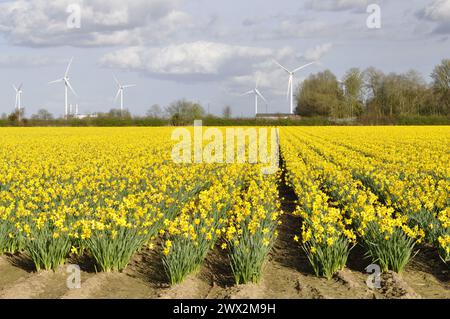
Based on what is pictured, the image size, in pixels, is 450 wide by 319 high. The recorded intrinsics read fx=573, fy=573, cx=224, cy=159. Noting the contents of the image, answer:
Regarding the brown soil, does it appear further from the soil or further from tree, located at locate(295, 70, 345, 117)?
tree, located at locate(295, 70, 345, 117)

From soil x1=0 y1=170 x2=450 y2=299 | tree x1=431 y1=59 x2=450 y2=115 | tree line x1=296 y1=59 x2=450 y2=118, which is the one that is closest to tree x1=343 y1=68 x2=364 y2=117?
tree line x1=296 y1=59 x2=450 y2=118

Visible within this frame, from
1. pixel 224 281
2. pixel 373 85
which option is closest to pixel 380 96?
pixel 373 85

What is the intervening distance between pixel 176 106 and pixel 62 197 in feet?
312

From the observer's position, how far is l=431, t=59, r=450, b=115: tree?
84881mm

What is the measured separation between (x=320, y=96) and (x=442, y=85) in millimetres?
19506

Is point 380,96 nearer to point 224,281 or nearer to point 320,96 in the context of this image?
point 320,96

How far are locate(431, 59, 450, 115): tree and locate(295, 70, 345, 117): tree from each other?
48.2 ft

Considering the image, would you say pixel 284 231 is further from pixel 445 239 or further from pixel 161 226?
pixel 445 239

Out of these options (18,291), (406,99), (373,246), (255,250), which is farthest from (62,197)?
(406,99)

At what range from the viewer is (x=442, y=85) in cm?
8575

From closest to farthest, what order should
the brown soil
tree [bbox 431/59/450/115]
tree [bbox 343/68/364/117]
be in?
the brown soil
tree [bbox 431/59/450/115]
tree [bbox 343/68/364/117]

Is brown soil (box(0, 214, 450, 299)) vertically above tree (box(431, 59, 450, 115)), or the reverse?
tree (box(431, 59, 450, 115))

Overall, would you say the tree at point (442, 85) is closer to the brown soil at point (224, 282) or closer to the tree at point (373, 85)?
the tree at point (373, 85)

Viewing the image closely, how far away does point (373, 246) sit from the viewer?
8.35 metres
